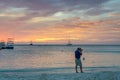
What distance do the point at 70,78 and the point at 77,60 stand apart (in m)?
4.83

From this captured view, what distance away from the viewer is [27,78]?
2273 cm

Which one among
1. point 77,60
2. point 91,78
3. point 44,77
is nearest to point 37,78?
point 44,77

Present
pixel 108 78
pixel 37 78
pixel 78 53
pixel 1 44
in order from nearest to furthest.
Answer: pixel 108 78, pixel 37 78, pixel 78 53, pixel 1 44

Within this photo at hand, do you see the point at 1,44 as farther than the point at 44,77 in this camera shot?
Yes

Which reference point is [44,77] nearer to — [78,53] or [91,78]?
[91,78]

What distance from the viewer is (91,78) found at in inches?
837

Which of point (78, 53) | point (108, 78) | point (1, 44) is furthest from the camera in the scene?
point (1, 44)

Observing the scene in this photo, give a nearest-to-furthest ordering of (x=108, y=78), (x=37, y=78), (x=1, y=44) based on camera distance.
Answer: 1. (x=108, y=78)
2. (x=37, y=78)
3. (x=1, y=44)

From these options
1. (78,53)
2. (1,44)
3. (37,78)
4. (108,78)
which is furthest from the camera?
(1,44)

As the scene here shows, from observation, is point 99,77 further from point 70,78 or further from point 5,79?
point 5,79

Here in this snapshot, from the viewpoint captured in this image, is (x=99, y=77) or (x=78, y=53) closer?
(x=99, y=77)

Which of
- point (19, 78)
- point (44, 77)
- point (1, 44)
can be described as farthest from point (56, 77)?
point (1, 44)

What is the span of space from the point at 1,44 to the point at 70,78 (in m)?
89.8

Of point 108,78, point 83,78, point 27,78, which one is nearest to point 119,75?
point 108,78
